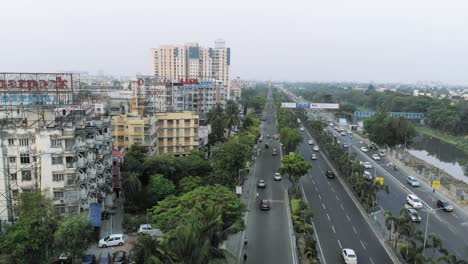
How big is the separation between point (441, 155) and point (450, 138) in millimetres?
16391

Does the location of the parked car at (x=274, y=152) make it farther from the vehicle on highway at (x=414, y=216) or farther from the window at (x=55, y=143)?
the window at (x=55, y=143)

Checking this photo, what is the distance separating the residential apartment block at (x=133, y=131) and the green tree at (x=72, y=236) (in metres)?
21.6

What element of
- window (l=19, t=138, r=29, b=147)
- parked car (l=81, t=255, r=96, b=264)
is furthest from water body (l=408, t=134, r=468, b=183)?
window (l=19, t=138, r=29, b=147)

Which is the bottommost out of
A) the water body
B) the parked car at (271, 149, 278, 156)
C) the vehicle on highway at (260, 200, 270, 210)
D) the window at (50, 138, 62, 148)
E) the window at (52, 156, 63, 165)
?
the water body

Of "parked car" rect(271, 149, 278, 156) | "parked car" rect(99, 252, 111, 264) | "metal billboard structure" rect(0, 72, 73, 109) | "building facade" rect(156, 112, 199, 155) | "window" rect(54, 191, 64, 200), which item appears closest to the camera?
"parked car" rect(99, 252, 111, 264)

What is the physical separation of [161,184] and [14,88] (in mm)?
12633

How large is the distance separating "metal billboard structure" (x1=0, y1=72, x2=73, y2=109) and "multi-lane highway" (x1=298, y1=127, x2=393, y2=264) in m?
20.7

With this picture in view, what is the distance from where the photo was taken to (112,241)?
25.2m

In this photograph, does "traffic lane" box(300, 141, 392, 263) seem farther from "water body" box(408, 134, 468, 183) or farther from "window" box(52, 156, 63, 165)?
"water body" box(408, 134, 468, 183)

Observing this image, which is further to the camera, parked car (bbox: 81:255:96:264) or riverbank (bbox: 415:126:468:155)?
riverbank (bbox: 415:126:468:155)

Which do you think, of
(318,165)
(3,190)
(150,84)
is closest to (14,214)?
(3,190)

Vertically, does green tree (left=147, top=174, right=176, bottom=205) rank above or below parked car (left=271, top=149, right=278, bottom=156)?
above

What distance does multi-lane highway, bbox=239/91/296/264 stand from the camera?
23.6m

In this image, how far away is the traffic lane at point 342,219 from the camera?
960 inches
